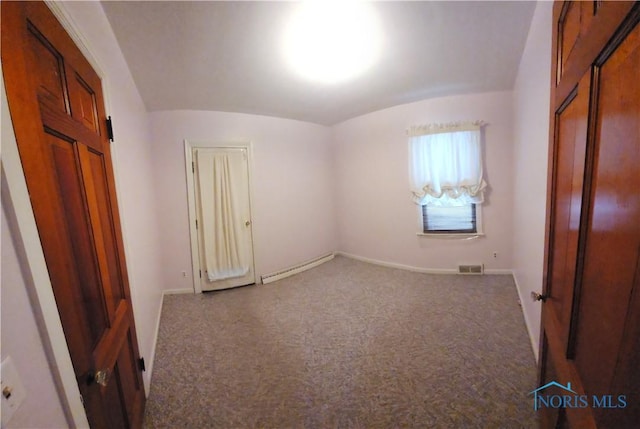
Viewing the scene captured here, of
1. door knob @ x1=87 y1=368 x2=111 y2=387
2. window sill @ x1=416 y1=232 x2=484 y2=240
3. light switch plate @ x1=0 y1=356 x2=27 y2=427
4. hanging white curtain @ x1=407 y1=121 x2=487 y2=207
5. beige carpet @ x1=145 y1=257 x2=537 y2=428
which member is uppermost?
hanging white curtain @ x1=407 y1=121 x2=487 y2=207

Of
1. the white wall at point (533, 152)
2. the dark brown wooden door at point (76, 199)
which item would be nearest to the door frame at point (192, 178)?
the dark brown wooden door at point (76, 199)

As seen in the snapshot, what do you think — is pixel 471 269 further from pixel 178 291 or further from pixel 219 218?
pixel 178 291

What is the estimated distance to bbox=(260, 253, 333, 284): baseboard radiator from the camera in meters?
3.36

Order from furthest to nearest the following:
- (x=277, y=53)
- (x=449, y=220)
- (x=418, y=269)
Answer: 1. (x=418, y=269)
2. (x=449, y=220)
3. (x=277, y=53)

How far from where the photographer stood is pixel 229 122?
305 cm

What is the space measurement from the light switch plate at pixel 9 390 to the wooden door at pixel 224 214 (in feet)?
9.12

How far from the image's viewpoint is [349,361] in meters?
1.70

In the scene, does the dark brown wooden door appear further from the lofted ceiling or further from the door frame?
the door frame

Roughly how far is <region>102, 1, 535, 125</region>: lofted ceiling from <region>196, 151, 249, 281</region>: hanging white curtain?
2.38 feet

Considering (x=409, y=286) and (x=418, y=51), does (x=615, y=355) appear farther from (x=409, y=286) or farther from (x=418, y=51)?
(x=409, y=286)

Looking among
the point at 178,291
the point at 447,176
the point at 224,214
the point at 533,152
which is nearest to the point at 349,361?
the point at 533,152

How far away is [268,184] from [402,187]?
78.7 inches

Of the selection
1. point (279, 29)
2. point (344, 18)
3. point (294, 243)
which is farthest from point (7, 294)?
point (294, 243)

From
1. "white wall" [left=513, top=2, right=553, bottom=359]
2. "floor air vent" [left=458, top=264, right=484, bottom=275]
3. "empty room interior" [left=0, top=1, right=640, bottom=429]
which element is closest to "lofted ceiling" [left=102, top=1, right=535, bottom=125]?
"empty room interior" [left=0, top=1, right=640, bottom=429]
